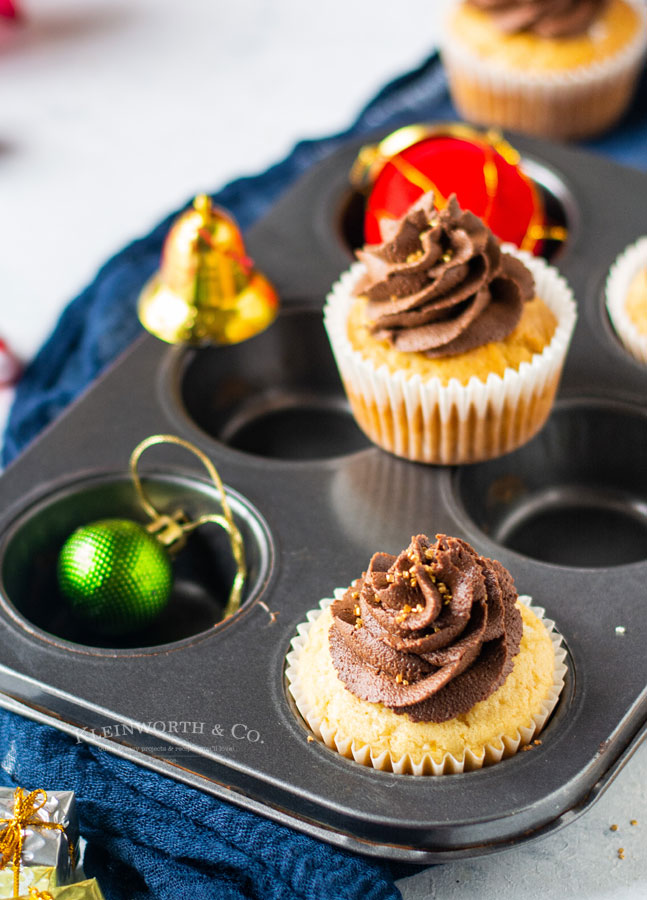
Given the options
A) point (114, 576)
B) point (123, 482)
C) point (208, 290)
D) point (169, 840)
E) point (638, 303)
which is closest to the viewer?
point (169, 840)

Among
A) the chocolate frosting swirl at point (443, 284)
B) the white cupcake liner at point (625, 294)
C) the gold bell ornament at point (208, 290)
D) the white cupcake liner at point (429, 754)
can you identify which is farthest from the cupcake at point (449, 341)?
the white cupcake liner at point (429, 754)

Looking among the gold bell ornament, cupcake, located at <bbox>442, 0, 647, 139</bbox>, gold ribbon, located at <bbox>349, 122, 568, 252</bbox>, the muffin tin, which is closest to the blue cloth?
the muffin tin

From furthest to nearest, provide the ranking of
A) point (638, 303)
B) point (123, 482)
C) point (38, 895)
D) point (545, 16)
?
point (545, 16) < point (638, 303) < point (123, 482) < point (38, 895)

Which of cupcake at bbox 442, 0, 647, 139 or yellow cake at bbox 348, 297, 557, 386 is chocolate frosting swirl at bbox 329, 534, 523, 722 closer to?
yellow cake at bbox 348, 297, 557, 386

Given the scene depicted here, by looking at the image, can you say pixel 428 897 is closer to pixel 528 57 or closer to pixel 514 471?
pixel 514 471

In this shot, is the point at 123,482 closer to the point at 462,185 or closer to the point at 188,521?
the point at 188,521

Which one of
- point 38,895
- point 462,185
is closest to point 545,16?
point 462,185
